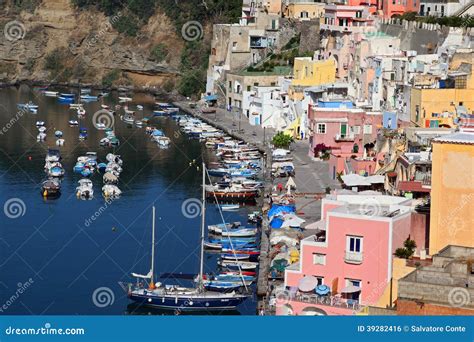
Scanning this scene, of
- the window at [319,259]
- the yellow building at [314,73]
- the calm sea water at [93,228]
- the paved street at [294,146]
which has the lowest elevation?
the calm sea water at [93,228]

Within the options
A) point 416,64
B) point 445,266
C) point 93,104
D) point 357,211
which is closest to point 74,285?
point 357,211

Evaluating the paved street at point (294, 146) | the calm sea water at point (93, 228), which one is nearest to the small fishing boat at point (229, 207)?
the calm sea water at point (93, 228)

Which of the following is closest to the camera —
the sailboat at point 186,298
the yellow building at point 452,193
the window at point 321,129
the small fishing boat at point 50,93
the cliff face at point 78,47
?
the yellow building at point 452,193

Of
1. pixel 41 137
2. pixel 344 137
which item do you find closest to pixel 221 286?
pixel 344 137

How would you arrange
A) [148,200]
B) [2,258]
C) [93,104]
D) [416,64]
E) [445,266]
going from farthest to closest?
[93,104]
[416,64]
[148,200]
[2,258]
[445,266]

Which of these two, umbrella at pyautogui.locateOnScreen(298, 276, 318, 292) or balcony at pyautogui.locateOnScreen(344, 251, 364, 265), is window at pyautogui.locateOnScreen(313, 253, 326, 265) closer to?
balcony at pyautogui.locateOnScreen(344, 251, 364, 265)

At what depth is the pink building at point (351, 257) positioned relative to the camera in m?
17.4

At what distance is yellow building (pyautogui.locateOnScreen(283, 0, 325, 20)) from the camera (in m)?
52.5

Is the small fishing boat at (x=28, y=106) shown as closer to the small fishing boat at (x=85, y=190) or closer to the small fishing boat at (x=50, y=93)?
the small fishing boat at (x=50, y=93)

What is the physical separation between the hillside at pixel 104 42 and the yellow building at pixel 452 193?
4099 centimetres

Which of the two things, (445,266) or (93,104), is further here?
(93,104)

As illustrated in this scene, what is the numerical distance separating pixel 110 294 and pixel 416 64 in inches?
583

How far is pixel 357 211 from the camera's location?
1817cm

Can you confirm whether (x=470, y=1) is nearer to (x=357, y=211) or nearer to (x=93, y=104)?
(x=93, y=104)
